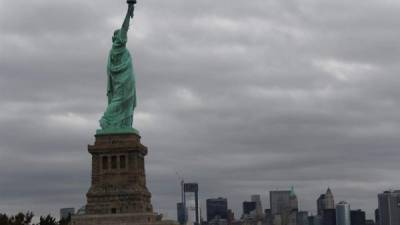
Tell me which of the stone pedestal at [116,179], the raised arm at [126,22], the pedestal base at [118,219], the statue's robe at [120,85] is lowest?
the pedestal base at [118,219]

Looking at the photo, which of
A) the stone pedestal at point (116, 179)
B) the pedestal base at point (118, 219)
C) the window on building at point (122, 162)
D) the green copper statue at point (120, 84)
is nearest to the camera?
the pedestal base at point (118, 219)

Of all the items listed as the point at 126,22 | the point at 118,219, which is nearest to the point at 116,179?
the point at 118,219

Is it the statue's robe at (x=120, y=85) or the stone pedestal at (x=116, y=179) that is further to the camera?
the statue's robe at (x=120, y=85)

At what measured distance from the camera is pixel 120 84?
106 metres

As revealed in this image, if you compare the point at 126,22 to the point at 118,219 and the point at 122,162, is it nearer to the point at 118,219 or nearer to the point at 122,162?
the point at 122,162

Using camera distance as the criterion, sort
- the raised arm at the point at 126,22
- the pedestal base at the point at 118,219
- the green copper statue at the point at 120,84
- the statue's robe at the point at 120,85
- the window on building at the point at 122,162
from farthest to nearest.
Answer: the raised arm at the point at 126,22 → the statue's robe at the point at 120,85 → the green copper statue at the point at 120,84 → the window on building at the point at 122,162 → the pedestal base at the point at 118,219

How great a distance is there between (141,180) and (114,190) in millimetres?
3586

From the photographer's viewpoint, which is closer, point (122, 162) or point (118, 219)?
point (118, 219)

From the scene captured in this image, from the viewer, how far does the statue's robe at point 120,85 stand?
345 feet

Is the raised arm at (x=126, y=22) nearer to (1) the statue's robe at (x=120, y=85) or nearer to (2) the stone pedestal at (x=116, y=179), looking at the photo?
(1) the statue's robe at (x=120, y=85)

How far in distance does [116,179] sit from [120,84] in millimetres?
10855

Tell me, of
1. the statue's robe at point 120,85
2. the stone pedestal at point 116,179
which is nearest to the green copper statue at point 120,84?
the statue's robe at point 120,85

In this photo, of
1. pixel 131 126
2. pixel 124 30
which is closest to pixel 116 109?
pixel 131 126

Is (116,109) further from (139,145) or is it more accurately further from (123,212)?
(123,212)
